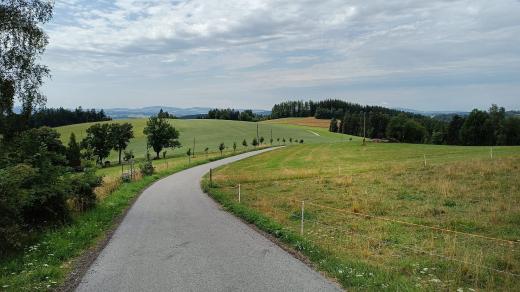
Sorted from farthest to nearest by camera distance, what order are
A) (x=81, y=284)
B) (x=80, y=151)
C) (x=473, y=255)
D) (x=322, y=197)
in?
(x=80, y=151)
(x=322, y=197)
(x=473, y=255)
(x=81, y=284)

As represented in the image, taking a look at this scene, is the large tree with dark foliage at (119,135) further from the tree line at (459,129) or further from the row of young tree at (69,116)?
the row of young tree at (69,116)

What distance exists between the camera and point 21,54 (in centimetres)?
1588

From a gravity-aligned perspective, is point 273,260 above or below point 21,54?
below

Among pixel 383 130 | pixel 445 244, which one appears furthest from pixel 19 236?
pixel 383 130

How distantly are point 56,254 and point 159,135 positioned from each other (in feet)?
272

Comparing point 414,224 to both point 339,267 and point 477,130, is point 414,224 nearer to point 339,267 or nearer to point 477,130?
point 339,267

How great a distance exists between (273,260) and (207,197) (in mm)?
14421

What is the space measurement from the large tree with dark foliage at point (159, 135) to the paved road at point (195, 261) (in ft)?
252

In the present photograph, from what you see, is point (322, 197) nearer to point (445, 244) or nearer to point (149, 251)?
point (445, 244)

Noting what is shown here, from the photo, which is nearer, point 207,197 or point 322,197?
point 322,197

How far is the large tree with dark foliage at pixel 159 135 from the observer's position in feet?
300

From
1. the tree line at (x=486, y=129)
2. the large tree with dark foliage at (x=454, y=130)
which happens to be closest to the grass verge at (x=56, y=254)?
the tree line at (x=486, y=129)

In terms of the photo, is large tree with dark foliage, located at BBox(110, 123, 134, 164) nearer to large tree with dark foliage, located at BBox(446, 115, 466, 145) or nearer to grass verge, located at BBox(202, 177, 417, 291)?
grass verge, located at BBox(202, 177, 417, 291)

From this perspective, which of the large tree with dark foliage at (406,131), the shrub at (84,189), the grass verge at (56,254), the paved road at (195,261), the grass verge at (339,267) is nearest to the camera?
the grass verge at (339,267)
